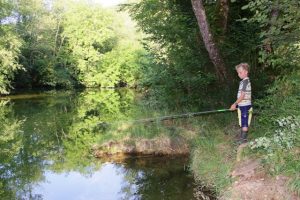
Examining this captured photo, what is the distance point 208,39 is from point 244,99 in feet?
7.76

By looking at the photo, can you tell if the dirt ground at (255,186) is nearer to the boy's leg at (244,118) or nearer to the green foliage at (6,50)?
the boy's leg at (244,118)

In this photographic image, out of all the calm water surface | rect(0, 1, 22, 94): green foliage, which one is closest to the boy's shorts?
the calm water surface

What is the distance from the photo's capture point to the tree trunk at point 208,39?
8.66 meters

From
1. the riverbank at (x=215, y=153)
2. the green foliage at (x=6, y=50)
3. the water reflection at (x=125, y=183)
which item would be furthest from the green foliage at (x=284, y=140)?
the green foliage at (x=6, y=50)

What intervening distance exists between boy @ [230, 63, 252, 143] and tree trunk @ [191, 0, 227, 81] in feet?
6.75

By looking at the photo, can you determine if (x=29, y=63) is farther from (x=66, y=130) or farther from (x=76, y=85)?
(x=66, y=130)

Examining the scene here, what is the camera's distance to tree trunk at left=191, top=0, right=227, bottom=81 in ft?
28.4

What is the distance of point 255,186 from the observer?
557 centimetres

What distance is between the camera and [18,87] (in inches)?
1564

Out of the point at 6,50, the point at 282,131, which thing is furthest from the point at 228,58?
the point at 6,50

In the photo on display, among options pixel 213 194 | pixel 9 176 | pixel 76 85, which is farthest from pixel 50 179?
pixel 76 85

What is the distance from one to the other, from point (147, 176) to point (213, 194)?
76.1 inches

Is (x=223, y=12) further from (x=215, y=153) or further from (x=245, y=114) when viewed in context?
(x=215, y=153)

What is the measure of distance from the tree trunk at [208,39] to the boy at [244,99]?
2058 mm
